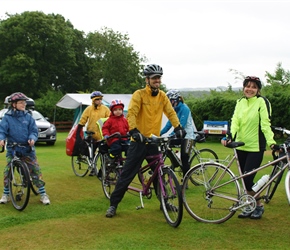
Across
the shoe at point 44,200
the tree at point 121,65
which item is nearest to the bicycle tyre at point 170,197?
the shoe at point 44,200

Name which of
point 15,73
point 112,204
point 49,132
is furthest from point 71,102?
point 15,73

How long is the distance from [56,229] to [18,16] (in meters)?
44.7

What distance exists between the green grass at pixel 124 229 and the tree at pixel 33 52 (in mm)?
39642

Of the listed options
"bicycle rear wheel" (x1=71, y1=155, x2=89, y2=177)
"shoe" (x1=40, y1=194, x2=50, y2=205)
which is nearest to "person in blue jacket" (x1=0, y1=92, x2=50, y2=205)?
"shoe" (x1=40, y1=194, x2=50, y2=205)

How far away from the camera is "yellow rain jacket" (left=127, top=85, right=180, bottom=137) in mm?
5949

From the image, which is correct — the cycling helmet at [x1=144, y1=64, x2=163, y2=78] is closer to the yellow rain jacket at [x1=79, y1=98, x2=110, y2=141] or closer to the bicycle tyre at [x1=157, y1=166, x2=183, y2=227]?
the bicycle tyre at [x1=157, y1=166, x2=183, y2=227]

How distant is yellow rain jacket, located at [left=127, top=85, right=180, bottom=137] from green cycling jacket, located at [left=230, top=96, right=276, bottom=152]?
1.04 meters

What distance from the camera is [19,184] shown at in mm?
6816

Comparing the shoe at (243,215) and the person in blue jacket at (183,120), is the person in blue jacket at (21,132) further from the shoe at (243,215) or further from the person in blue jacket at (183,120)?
the shoe at (243,215)

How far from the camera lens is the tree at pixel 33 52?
45.0 metres

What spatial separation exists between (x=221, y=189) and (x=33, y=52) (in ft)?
143

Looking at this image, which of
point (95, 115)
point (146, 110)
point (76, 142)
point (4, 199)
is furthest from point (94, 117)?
point (146, 110)

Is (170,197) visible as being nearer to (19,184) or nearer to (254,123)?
(254,123)

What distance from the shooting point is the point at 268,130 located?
5770 millimetres
